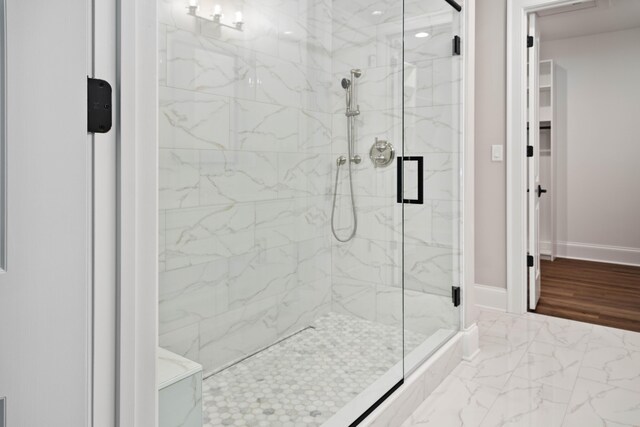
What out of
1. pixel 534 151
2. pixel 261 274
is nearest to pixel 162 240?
pixel 261 274

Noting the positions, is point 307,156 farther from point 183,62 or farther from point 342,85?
point 183,62

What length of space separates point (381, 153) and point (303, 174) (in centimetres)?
39

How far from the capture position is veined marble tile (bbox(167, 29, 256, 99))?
1.63 metres

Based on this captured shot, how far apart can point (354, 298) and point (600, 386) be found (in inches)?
48.4

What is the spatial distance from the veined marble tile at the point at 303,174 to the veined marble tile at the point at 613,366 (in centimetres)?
161

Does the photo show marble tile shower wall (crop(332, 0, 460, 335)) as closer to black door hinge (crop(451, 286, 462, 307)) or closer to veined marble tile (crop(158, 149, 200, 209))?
black door hinge (crop(451, 286, 462, 307))

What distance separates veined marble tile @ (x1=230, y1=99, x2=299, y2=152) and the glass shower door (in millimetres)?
536

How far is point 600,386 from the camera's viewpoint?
2.12m

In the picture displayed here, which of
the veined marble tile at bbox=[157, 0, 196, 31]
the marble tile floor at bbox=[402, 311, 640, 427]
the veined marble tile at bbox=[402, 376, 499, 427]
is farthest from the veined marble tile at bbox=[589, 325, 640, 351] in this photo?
the veined marble tile at bbox=[157, 0, 196, 31]

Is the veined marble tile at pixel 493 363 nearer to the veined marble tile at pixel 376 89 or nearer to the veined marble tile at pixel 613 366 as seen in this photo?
the veined marble tile at pixel 613 366

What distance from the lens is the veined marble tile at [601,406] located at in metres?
1.83

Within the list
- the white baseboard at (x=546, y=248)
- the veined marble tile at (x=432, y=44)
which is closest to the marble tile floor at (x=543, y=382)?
the veined marble tile at (x=432, y=44)

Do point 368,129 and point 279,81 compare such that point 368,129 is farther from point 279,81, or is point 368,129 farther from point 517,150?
point 517,150

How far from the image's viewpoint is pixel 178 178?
5.23 ft
